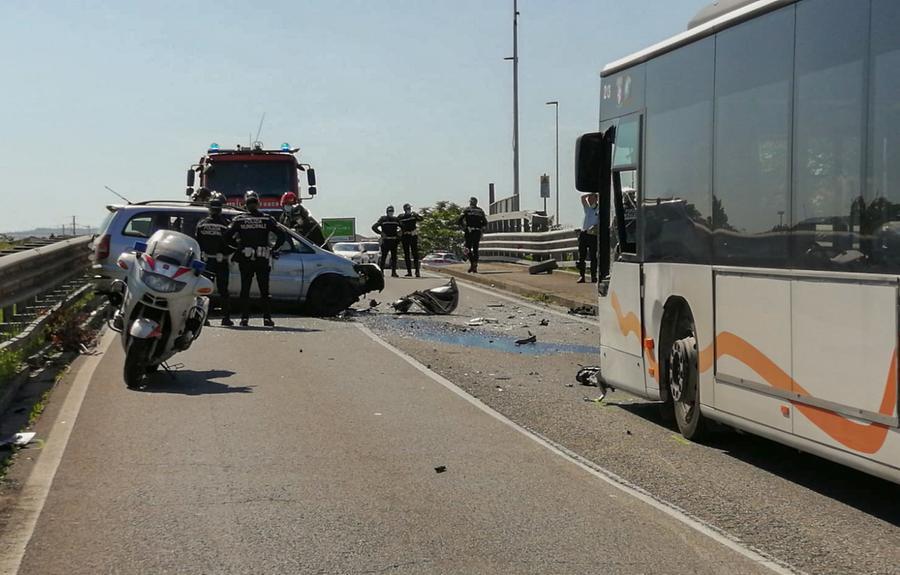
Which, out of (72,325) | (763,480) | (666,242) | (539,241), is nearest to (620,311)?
(666,242)

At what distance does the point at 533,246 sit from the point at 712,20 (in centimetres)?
2851

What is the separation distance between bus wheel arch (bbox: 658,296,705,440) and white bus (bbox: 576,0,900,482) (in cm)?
2

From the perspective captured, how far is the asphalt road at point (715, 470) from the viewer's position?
22.7 ft

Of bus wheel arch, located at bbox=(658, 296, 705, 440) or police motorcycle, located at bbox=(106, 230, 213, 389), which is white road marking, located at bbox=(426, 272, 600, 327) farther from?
bus wheel arch, located at bbox=(658, 296, 705, 440)

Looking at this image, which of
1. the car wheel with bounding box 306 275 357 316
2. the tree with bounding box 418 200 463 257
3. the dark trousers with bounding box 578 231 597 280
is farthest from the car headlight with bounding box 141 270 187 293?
the tree with bounding box 418 200 463 257

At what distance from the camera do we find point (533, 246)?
3825 cm

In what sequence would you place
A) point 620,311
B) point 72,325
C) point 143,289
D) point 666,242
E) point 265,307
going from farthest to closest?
point 265,307, point 72,325, point 143,289, point 620,311, point 666,242

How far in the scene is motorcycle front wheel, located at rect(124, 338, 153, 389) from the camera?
12.8 meters

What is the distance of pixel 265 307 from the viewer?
20047mm

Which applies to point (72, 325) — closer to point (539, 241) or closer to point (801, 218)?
point (801, 218)

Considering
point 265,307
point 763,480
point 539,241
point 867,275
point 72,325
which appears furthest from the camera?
point 539,241

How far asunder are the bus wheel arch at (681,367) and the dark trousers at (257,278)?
10.2m

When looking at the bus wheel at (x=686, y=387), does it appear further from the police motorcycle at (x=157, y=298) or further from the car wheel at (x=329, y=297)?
the car wheel at (x=329, y=297)

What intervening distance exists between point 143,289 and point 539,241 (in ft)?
84.0
